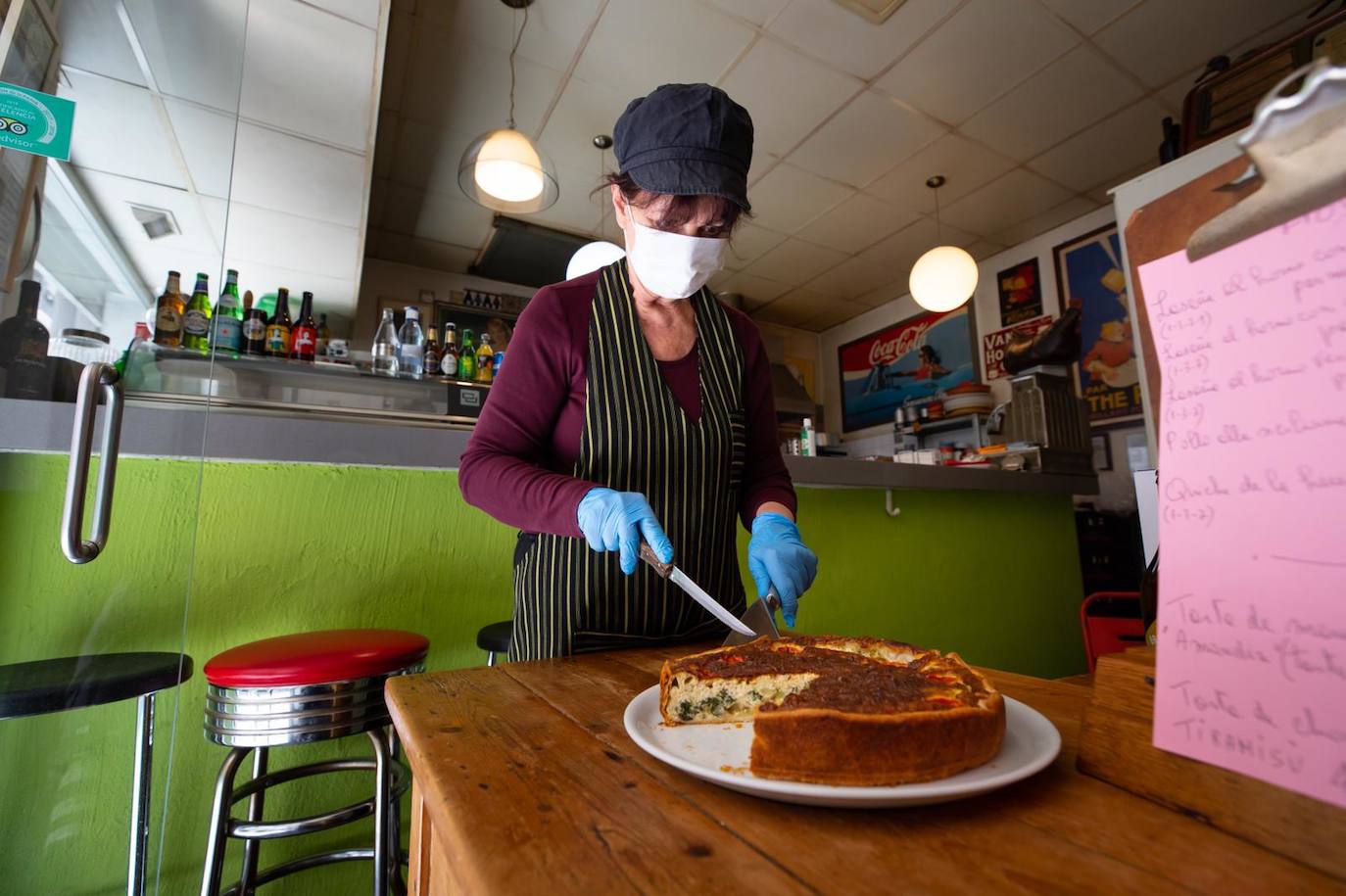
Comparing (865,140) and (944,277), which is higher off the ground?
(865,140)

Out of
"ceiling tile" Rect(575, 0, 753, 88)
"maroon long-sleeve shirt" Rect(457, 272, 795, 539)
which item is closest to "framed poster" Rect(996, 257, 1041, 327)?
"ceiling tile" Rect(575, 0, 753, 88)

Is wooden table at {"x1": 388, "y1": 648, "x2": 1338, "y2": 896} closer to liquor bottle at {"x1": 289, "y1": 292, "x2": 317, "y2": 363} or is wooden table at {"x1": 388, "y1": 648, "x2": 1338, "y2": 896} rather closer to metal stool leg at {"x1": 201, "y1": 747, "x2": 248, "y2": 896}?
metal stool leg at {"x1": 201, "y1": 747, "x2": 248, "y2": 896}

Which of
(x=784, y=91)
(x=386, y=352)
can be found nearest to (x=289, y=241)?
(x=386, y=352)

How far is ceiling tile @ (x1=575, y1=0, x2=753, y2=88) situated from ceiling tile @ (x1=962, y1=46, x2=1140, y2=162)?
1.76 metres

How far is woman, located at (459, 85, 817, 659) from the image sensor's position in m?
1.12

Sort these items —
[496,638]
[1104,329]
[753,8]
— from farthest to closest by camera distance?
1. [1104,329]
2. [753,8]
3. [496,638]

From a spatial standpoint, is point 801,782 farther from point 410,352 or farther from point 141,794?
point 410,352

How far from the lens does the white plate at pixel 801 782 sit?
1.48 feet

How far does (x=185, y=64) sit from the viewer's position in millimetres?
1796

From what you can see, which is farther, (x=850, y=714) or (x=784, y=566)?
(x=784, y=566)

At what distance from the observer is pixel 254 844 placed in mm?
1484

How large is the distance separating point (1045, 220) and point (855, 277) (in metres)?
1.65

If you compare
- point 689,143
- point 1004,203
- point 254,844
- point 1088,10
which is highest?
point 1088,10

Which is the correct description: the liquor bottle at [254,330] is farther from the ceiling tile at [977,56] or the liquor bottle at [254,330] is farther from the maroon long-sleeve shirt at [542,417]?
the ceiling tile at [977,56]
